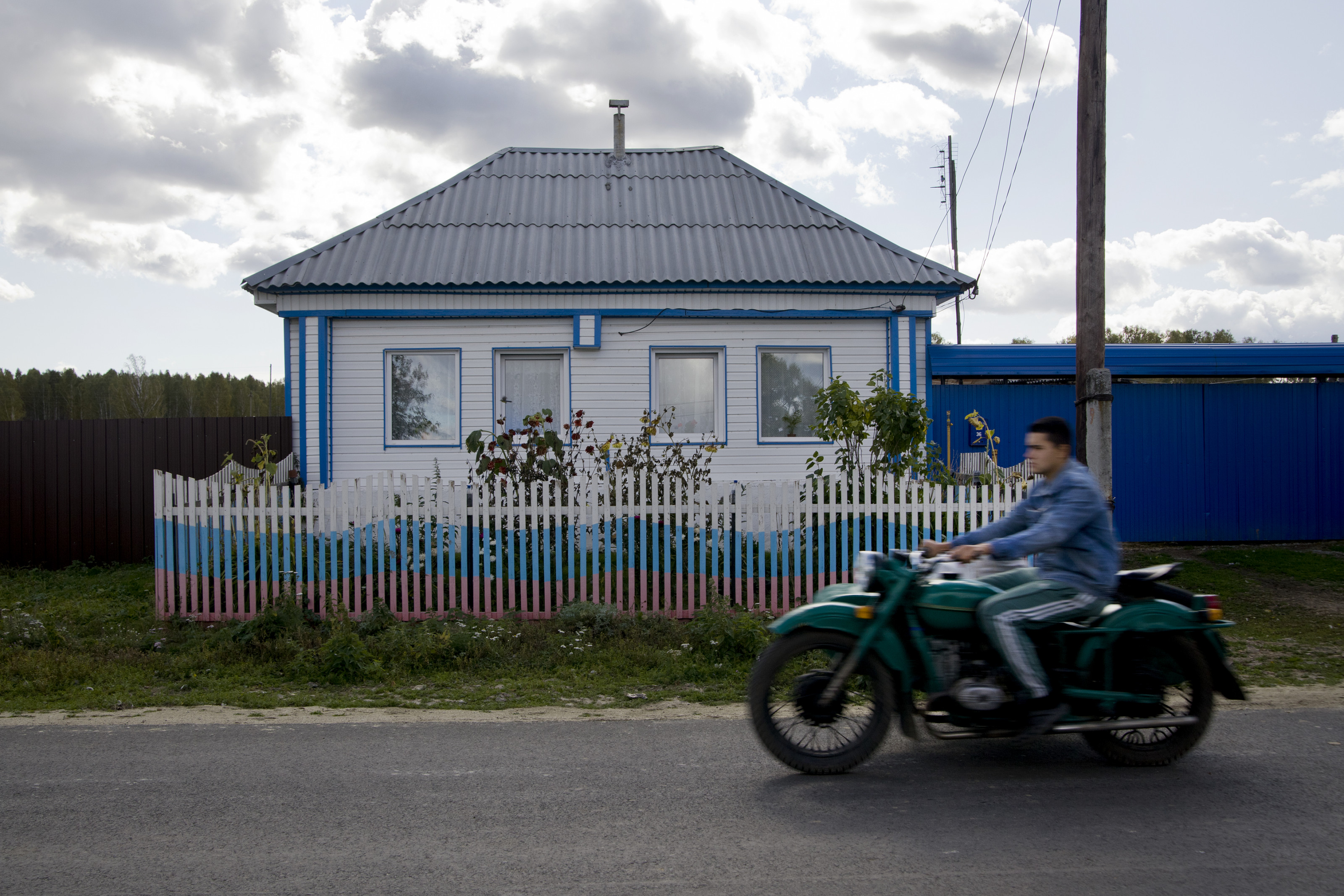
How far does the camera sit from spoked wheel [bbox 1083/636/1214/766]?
181 inches

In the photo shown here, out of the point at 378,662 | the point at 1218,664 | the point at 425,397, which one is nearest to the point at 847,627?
the point at 1218,664

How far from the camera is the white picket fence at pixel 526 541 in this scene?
851 centimetres

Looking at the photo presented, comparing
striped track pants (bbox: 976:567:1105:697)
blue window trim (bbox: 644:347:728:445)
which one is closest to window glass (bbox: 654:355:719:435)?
blue window trim (bbox: 644:347:728:445)

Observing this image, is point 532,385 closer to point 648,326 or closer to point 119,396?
point 648,326

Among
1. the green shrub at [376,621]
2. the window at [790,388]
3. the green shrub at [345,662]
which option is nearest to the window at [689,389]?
the window at [790,388]

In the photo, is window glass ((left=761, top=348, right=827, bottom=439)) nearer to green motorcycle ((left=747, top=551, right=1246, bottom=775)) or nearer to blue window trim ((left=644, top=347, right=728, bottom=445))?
blue window trim ((left=644, top=347, right=728, bottom=445))

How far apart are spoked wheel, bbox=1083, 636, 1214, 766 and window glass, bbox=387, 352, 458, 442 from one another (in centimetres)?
935

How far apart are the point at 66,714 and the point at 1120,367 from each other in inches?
525

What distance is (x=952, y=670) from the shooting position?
4.55 metres

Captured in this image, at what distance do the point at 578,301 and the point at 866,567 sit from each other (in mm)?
8172

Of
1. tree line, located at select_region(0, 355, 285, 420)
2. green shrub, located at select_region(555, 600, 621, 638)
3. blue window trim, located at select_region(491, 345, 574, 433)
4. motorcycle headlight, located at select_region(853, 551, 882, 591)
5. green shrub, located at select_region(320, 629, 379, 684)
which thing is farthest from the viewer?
tree line, located at select_region(0, 355, 285, 420)

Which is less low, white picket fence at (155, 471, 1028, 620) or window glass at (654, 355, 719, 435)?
window glass at (654, 355, 719, 435)

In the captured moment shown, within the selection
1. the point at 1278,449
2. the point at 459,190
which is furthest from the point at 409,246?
the point at 1278,449

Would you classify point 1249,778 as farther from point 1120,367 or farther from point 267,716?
point 1120,367
